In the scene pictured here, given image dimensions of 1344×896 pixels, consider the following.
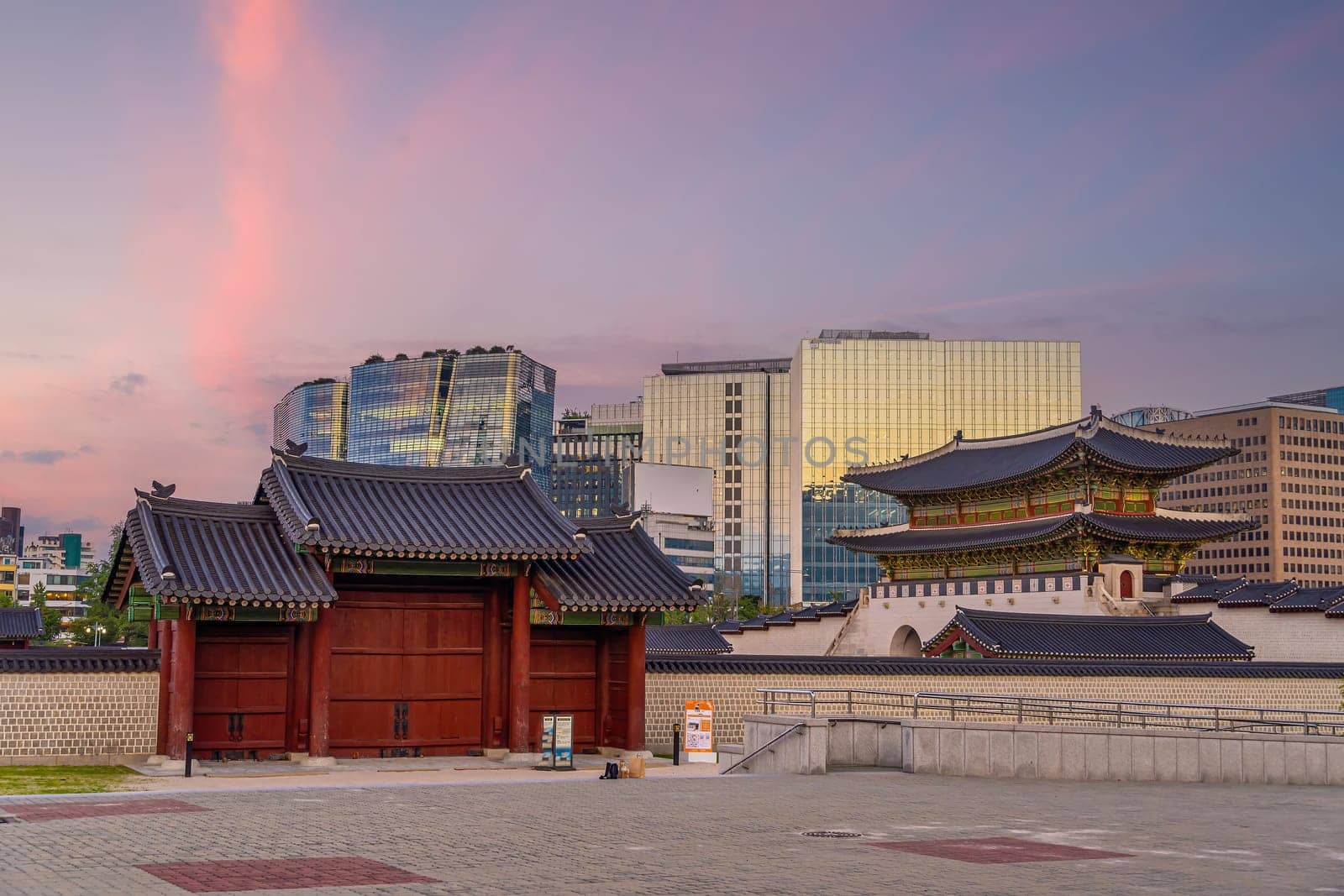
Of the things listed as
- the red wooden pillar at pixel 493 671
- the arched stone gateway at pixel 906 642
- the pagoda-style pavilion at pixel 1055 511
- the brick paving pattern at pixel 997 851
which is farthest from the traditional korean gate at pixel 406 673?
the arched stone gateway at pixel 906 642

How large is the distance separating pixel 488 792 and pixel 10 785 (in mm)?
8589

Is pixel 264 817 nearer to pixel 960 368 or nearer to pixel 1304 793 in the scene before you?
pixel 1304 793

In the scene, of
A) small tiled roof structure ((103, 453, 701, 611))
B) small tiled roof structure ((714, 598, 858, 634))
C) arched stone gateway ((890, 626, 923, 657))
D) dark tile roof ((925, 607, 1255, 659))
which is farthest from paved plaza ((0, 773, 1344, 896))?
small tiled roof structure ((714, 598, 858, 634))

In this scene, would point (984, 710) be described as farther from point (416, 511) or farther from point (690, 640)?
point (690, 640)

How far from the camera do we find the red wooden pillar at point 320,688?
30.3m

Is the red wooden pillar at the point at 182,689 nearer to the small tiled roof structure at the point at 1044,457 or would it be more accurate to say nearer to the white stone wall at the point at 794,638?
the small tiled roof structure at the point at 1044,457

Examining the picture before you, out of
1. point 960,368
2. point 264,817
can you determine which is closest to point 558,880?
point 264,817

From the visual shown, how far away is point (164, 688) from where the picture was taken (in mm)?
30203

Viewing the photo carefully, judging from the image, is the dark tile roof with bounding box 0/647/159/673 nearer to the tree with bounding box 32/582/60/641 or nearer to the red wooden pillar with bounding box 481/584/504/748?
the red wooden pillar with bounding box 481/584/504/748

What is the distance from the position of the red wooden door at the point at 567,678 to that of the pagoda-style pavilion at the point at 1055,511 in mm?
37468

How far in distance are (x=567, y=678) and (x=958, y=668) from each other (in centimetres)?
1319

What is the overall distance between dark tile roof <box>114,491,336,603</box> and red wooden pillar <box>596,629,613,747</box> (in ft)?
25.6

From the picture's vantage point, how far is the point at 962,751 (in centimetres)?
3003

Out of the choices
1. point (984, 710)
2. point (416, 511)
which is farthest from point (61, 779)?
point (984, 710)
